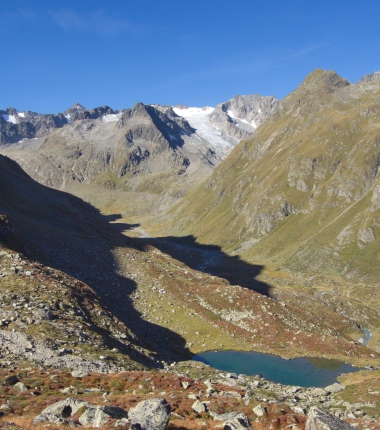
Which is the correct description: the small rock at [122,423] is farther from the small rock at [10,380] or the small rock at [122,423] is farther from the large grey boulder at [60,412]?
the small rock at [10,380]

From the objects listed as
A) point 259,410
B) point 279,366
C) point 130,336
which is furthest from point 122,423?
point 279,366

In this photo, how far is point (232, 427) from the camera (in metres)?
19.9

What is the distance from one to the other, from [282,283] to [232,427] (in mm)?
123668

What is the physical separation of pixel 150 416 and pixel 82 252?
63.7 m

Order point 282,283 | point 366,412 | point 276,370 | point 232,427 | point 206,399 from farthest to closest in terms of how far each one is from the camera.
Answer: point 282,283 < point 276,370 < point 366,412 < point 206,399 < point 232,427

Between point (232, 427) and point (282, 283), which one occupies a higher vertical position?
point (232, 427)

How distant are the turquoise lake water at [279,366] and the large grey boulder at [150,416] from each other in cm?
3560

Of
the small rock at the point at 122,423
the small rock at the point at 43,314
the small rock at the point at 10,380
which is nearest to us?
the small rock at the point at 122,423

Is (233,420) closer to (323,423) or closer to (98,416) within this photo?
(323,423)

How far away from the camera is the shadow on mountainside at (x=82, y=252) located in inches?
2336

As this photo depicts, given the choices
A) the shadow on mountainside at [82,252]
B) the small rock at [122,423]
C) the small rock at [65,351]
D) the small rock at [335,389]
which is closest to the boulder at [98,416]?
the small rock at [122,423]

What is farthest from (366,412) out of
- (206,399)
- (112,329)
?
(112,329)

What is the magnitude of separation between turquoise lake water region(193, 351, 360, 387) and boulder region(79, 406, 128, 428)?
1423 inches

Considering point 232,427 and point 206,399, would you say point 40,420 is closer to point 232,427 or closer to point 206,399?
point 232,427
